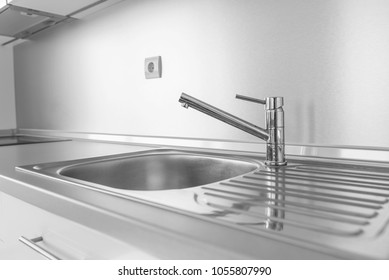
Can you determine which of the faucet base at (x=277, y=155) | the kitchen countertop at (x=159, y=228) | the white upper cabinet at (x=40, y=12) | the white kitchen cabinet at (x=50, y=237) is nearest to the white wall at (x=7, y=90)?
the white upper cabinet at (x=40, y=12)

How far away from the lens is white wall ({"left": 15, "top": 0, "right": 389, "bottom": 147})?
0.83 metres

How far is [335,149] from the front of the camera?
2.89ft

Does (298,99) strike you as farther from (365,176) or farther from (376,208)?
(376,208)

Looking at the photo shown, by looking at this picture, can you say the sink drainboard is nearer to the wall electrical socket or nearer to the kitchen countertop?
the kitchen countertop

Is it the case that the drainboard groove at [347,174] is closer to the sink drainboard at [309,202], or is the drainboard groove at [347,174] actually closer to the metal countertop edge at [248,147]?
the sink drainboard at [309,202]

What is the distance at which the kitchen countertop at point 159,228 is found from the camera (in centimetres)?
39

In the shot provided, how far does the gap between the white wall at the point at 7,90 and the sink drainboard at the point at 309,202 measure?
2.00m

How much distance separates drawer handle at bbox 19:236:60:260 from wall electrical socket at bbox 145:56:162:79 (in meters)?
0.78

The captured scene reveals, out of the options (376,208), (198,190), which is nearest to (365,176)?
(376,208)

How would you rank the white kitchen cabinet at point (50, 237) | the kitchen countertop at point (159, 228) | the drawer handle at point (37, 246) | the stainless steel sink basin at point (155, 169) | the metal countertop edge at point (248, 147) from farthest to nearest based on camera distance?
the stainless steel sink basin at point (155, 169)
the metal countertop edge at point (248, 147)
the drawer handle at point (37, 246)
the white kitchen cabinet at point (50, 237)
the kitchen countertop at point (159, 228)

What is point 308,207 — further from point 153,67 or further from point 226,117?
point 153,67

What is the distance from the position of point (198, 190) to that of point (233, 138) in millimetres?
494

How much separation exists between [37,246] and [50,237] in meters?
0.04

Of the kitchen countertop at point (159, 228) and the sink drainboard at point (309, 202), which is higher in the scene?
the sink drainboard at point (309, 202)
